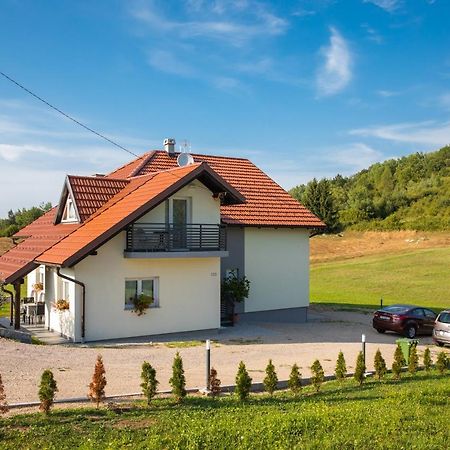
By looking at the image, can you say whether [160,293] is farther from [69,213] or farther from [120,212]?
[69,213]

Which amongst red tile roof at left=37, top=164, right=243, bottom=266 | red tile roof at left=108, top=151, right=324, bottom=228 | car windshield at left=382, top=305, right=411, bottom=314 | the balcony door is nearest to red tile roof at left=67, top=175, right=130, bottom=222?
red tile roof at left=37, top=164, right=243, bottom=266

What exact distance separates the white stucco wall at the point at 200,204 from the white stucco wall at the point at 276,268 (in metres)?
2.88

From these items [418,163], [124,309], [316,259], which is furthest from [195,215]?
[418,163]

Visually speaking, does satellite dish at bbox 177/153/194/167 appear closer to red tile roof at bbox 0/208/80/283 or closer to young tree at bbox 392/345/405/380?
red tile roof at bbox 0/208/80/283

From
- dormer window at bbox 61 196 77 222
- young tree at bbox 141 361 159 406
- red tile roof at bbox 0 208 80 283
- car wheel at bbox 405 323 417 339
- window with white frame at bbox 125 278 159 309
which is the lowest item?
car wheel at bbox 405 323 417 339

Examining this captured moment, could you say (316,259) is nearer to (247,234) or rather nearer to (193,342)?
(247,234)

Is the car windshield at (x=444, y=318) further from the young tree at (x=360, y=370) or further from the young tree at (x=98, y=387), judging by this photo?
the young tree at (x=98, y=387)

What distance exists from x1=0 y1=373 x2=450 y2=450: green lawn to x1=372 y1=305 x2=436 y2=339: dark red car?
36.0ft

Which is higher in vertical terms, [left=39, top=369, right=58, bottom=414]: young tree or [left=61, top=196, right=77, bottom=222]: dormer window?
[left=61, top=196, right=77, bottom=222]: dormer window

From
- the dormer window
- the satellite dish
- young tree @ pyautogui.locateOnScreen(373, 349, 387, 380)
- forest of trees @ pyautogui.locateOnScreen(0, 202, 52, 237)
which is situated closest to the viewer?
young tree @ pyautogui.locateOnScreen(373, 349, 387, 380)

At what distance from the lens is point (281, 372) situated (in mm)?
14031

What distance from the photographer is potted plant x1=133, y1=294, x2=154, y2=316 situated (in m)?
19.0

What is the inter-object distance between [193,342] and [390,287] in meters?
26.6

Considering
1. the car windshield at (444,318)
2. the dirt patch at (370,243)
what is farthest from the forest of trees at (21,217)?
the car windshield at (444,318)
